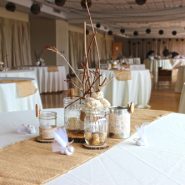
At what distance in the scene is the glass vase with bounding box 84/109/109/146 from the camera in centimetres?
121

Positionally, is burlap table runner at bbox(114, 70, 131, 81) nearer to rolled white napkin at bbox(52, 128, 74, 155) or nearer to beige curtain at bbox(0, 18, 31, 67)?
rolled white napkin at bbox(52, 128, 74, 155)

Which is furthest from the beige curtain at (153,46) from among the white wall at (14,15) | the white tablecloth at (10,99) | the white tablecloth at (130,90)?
the white tablecloth at (10,99)

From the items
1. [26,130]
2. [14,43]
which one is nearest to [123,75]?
[26,130]

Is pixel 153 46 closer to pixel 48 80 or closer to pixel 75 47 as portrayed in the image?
pixel 75 47

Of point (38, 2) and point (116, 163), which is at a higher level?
point (38, 2)

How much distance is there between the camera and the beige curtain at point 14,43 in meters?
10.6

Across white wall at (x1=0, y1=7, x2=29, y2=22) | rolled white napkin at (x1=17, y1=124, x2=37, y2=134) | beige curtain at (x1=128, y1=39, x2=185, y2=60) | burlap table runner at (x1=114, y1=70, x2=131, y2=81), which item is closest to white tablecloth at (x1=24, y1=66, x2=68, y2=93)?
white wall at (x1=0, y1=7, x2=29, y2=22)

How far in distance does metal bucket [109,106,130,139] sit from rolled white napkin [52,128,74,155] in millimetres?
232

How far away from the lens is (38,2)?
9.74 meters

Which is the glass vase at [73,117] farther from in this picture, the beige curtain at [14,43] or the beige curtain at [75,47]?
the beige curtain at [75,47]

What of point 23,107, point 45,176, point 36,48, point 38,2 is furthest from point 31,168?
point 36,48

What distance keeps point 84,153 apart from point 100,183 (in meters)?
0.27

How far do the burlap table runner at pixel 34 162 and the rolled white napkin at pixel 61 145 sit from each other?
20 mm

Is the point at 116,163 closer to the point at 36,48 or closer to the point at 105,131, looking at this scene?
the point at 105,131
